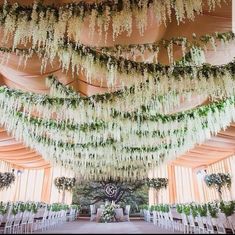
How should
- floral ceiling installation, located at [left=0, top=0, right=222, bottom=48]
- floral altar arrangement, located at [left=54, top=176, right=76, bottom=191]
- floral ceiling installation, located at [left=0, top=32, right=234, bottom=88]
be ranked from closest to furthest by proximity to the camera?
floral ceiling installation, located at [left=0, top=0, right=222, bottom=48]
floral ceiling installation, located at [left=0, top=32, right=234, bottom=88]
floral altar arrangement, located at [left=54, top=176, right=76, bottom=191]

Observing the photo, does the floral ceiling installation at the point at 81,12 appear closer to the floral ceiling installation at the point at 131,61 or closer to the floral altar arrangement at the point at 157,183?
the floral ceiling installation at the point at 131,61

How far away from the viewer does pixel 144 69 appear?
4602 millimetres

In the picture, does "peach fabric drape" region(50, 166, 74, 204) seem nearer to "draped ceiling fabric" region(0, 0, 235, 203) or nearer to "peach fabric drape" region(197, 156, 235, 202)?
"peach fabric drape" region(197, 156, 235, 202)

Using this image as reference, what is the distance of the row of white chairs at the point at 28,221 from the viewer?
6465 mm

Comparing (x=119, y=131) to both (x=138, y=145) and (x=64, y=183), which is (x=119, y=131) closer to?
(x=138, y=145)

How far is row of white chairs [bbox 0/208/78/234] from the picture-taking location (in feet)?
21.2

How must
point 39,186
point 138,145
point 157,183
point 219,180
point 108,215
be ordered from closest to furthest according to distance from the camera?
point 138,145, point 219,180, point 108,215, point 157,183, point 39,186

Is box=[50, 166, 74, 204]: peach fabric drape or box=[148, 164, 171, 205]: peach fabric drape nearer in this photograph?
box=[148, 164, 171, 205]: peach fabric drape

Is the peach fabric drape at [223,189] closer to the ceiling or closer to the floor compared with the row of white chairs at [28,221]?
closer to the ceiling

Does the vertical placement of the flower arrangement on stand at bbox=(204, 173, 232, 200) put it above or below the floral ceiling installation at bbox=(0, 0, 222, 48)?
below

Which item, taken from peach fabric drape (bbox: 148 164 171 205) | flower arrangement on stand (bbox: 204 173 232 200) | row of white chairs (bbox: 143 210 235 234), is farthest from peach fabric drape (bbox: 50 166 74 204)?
flower arrangement on stand (bbox: 204 173 232 200)

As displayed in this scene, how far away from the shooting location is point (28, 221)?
753cm

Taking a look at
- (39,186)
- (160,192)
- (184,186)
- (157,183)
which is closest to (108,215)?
(157,183)

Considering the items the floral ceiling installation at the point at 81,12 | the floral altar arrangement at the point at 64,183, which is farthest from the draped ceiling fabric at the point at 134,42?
the floral altar arrangement at the point at 64,183
